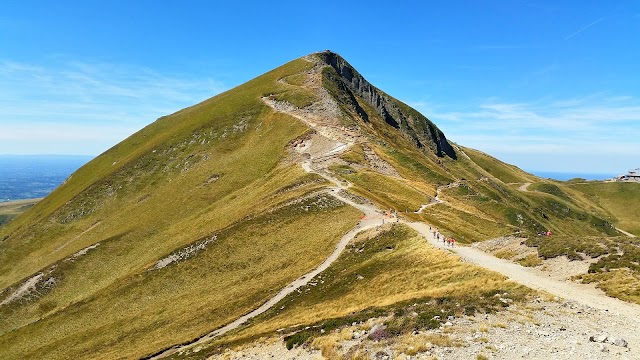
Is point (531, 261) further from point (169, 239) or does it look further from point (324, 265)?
point (169, 239)

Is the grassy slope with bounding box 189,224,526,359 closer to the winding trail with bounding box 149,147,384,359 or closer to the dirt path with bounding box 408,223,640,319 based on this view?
the winding trail with bounding box 149,147,384,359

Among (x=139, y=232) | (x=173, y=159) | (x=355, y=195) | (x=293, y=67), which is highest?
(x=293, y=67)

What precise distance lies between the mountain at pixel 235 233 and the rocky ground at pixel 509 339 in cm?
248

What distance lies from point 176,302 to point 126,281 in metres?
19.2

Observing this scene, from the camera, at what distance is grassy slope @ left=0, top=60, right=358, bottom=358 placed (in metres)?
58.0

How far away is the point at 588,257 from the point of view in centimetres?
4022

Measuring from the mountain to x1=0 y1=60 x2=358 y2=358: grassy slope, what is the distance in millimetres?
419

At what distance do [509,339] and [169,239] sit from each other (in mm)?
83906

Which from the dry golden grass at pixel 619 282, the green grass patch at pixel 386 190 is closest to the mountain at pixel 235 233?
the green grass patch at pixel 386 190

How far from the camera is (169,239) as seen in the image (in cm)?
9244

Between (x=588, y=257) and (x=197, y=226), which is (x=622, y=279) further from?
(x=197, y=226)

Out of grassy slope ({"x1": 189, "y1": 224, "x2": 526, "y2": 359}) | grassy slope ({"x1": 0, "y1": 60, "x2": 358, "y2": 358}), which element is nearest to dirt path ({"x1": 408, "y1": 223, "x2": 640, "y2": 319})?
grassy slope ({"x1": 189, "y1": 224, "x2": 526, "y2": 359})

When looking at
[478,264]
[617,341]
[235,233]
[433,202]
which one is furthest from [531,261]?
[433,202]

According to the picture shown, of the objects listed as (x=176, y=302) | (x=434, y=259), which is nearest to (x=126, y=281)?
(x=176, y=302)
